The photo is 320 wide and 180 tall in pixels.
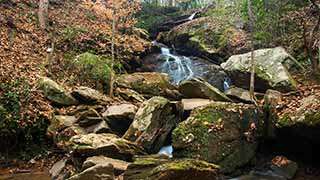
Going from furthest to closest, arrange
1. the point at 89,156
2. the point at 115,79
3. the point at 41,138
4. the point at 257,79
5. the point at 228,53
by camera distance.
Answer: the point at 228,53
the point at 115,79
the point at 257,79
the point at 41,138
the point at 89,156

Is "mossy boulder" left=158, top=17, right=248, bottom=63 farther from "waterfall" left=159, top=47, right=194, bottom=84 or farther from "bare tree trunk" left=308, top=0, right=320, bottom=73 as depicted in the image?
"bare tree trunk" left=308, top=0, right=320, bottom=73

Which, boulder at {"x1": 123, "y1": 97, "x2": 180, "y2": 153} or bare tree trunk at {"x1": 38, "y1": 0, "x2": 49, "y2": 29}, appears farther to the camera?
bare tree trunk at {"x1": 38, "y1": 0, "x2": 49, "y2": 29}

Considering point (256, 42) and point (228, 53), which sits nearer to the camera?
point (256, 42)

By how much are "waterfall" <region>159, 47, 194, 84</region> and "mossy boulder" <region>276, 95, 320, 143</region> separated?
32.5 ft

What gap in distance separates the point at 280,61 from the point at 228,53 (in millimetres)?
Answer: 7330

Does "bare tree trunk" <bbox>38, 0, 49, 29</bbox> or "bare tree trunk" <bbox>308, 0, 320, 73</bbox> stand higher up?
"bare tree trunk" <bbox>38, 0, 49, 29</bbox>

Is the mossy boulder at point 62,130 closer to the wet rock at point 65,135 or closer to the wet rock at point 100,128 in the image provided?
the wet rock at point 65,135

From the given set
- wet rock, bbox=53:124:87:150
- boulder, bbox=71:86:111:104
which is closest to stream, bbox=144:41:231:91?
boulder, bbox=71:86:111:104

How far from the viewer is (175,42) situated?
86.0 ft

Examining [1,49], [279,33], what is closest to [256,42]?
[279,33]

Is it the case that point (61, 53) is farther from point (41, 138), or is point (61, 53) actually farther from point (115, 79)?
point (41, 138)

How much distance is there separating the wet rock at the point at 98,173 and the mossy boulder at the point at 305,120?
4955 mm

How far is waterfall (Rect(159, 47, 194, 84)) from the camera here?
20.5 metres

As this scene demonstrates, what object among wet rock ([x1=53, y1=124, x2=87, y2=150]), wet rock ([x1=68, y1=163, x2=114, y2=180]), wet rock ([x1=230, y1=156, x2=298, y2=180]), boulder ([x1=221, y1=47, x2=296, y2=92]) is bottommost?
wet rock ([x1=230, y1=156, x2=298, y2=180])
